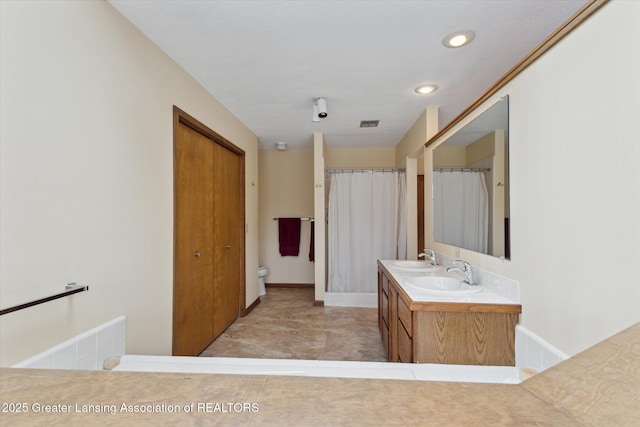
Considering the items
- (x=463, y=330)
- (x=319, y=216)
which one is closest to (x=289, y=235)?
(x=319, y=216)

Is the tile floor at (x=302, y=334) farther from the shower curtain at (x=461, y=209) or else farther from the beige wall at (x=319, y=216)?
the shower curtain at (x=461, y=209)

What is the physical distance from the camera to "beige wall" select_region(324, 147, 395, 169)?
455 centimetres

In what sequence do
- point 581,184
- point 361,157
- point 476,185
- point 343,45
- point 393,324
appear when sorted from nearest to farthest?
point 581,184
point 343,45
point 476,185
point 393,324
point 361,157

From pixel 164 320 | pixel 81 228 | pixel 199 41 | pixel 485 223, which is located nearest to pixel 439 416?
pixel 81 228

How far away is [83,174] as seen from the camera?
1.27 m

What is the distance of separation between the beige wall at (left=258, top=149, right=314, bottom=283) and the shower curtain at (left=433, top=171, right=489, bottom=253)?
248 centimetres

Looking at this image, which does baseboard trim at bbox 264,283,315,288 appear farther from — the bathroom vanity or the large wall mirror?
the bathroom vanity

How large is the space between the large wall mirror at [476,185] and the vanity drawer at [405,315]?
59 cm

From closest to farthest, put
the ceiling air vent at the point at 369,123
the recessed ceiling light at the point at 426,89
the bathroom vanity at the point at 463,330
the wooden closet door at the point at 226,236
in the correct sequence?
the bathroom vanity at the point at 463,330 → the recessed ceiling light at the point at 426,89 → the wooden closet door at the point at 226,236 → the ceiling air vent at the point at 369,123

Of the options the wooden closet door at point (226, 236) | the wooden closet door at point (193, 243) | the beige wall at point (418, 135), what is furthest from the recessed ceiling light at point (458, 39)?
the wooden closet door at point (226, 236)

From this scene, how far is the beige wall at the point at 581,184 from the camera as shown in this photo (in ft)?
2.75

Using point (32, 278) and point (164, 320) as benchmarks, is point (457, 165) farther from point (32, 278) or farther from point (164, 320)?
point (32, 278)

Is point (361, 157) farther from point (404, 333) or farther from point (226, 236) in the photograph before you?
point (404, 333)

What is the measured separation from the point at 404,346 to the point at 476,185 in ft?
3.68
